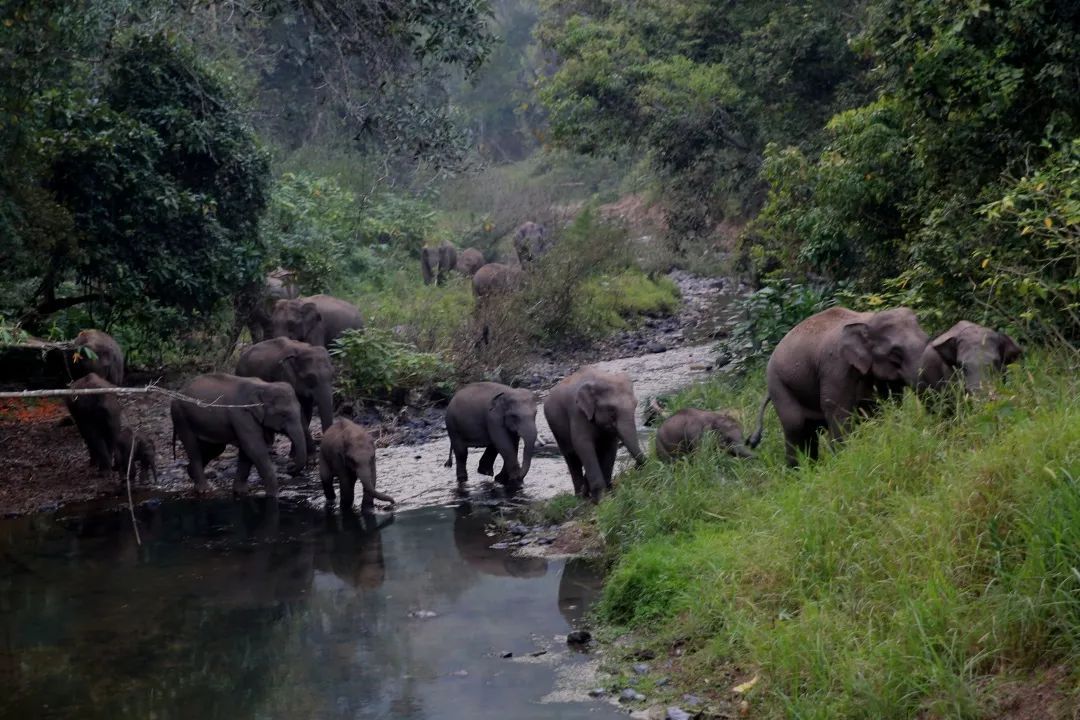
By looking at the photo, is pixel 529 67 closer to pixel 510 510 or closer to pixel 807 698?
pixel 510 510

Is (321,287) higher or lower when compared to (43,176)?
lower

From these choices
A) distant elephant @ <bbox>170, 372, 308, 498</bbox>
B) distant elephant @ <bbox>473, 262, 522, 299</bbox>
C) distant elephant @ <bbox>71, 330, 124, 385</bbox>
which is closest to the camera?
distant elephant @ <bbox>170, 372, 308, 498</bbox>

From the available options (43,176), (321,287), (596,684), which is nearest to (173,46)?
(43,176)

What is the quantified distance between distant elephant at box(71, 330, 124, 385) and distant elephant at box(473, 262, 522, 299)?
646cm

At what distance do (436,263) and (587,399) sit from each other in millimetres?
14952

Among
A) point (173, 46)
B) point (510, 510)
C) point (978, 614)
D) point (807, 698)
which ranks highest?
point (173, 46)

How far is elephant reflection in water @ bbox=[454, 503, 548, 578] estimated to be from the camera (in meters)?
9.79

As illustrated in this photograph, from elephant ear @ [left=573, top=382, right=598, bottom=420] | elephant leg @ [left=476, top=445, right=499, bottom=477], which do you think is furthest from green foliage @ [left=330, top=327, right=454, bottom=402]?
elephant ear @ [left=573, top=382, right=598, bottom=420]

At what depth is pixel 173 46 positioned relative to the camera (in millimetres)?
15336

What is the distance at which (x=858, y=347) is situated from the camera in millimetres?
8711

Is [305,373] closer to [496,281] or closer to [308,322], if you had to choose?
[308,322]

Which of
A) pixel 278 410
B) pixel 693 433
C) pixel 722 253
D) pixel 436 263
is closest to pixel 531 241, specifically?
pixel 436 263

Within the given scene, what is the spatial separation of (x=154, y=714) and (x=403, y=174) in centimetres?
2590

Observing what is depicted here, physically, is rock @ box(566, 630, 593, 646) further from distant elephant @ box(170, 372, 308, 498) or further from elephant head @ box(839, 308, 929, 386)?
distant elephant @ box(170, 372, 308, 498)
